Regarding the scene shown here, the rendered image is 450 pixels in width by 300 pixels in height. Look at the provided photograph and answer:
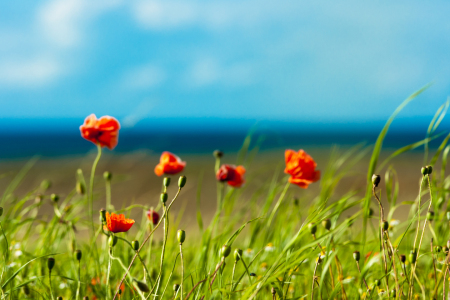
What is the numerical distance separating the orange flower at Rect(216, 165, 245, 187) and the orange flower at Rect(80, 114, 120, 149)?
35 centimetres

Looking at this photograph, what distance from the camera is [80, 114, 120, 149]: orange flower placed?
1212 millimetres

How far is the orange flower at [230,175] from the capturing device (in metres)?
1.38

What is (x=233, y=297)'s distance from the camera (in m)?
0.96

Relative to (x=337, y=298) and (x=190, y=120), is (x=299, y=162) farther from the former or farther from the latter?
(x=190, y=120)

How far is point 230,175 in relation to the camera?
1.39 meters

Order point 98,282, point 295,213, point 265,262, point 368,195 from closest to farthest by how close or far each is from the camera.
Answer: point 368,195 → point 98,282 → point 265,262 → point 295,213

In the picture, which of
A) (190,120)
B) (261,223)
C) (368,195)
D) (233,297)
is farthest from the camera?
(190,120)

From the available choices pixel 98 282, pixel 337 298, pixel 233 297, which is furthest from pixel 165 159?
pixel 337 298

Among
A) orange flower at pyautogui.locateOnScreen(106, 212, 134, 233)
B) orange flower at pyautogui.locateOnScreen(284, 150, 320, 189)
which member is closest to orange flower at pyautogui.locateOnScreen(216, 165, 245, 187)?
orange flower at pyautogui.locateOnScreen(284, 150, 320, 189)

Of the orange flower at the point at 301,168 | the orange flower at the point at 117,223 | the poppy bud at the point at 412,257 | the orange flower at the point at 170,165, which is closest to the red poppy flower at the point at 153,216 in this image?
the orange flower at the point at 170,165

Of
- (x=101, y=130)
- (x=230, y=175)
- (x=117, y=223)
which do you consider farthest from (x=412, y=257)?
(x=101, y=130)

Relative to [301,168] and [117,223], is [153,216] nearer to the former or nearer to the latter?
[117,223]

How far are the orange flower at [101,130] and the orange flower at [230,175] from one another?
13.9 inches

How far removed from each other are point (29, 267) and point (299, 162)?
0.90 m
